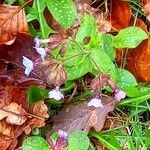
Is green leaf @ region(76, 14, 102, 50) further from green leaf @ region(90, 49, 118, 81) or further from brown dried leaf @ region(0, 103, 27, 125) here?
brown dried leaf @ region(0, 103, 27, 125)

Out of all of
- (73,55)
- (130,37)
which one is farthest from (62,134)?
(130,37)

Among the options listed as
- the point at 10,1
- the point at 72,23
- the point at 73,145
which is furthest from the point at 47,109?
the point at 10,1

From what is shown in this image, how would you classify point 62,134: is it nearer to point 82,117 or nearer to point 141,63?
point 82,117

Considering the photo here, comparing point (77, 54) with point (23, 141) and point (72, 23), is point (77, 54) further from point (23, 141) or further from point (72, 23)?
point (23, 141)

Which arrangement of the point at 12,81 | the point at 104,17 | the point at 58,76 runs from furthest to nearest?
the point at 104,17
the point at 12,81
the point at 58,76

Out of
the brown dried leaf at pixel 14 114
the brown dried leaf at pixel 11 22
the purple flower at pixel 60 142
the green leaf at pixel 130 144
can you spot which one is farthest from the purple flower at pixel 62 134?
the brown dried leaf at pixel 11 22

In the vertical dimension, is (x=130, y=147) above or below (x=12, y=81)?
below

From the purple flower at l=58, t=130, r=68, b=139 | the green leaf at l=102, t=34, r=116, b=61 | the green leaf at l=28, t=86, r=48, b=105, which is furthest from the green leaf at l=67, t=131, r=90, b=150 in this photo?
the green leaf at l=102, t=34, r=116, b=61
